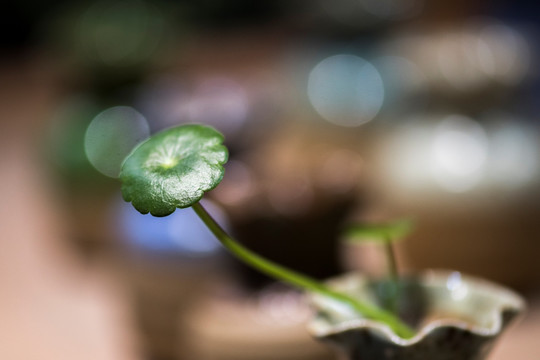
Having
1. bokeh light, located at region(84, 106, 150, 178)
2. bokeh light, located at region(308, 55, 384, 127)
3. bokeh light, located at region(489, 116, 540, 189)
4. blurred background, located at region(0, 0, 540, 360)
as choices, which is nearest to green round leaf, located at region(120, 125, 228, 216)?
blurred background, located at region(0, 0, 540, 360)

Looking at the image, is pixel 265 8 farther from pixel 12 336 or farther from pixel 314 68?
pixel 12 336

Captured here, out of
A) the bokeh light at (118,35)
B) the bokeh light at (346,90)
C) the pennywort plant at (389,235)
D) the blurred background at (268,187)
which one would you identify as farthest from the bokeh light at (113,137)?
the pennywort plant at (389,235)

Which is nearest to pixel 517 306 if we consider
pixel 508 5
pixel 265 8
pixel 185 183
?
pixel 185 183

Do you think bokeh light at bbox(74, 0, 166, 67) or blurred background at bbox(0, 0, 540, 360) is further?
bokeh light at bbox(74, 0, 166, 67)

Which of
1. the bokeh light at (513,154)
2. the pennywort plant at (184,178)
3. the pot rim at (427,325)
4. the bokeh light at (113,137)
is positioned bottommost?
the pot rim at (427,325)

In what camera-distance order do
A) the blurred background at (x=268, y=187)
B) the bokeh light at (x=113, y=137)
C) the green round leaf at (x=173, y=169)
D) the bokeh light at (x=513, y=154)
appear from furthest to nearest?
the bokeh light at (x=113, y=137) → the bokeh light at (x=513, y=154) → the blurred background at (x=268, y=187) → the green round leaf at (x=173, y=169)

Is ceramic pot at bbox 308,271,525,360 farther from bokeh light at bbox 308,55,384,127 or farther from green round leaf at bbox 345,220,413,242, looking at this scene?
bokeh light at bbox 308,55,384,127

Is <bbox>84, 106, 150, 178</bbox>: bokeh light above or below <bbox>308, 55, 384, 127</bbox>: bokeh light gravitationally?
below

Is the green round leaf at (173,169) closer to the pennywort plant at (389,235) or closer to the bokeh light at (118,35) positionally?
the pennywort plant at (389,235)
